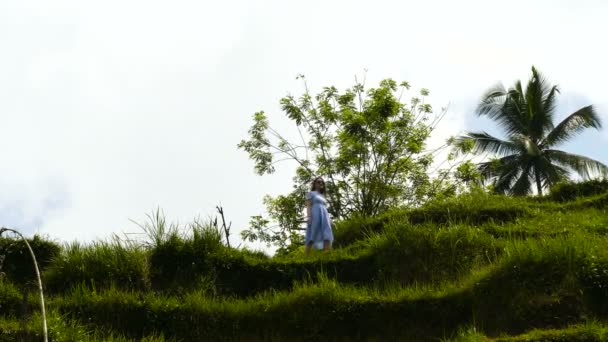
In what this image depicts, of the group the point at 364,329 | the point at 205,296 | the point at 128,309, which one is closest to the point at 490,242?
the point at 364,329

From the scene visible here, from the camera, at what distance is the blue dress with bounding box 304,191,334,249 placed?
15023mm

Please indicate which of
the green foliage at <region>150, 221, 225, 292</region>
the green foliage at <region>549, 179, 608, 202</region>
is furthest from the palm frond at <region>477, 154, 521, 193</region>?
the green foliage at <region>150, 221, 225, 292</region>

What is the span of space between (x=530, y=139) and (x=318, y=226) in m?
23.6

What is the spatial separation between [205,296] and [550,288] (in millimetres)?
4669

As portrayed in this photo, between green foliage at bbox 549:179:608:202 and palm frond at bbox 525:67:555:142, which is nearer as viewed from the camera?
green foliage at bbox 549:179:608:202

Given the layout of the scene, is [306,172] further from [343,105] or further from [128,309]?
[128,309]

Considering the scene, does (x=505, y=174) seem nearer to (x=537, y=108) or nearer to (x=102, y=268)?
(x=537, y=108)

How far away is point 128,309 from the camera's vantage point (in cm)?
1149

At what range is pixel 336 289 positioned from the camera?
11.5 meters

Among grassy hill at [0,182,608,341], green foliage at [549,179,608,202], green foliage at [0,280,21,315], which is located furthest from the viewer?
green foliage at [549,179,608,202]

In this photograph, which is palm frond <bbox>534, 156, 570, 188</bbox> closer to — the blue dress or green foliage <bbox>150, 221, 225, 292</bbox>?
the blue dress

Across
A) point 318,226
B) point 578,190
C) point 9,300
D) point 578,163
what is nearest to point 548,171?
point 578,163

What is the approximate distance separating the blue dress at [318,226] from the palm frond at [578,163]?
22531 millimetres

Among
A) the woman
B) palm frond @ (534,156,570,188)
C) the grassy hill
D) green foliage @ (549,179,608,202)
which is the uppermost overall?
palm frond @ (534,156,570,188)
